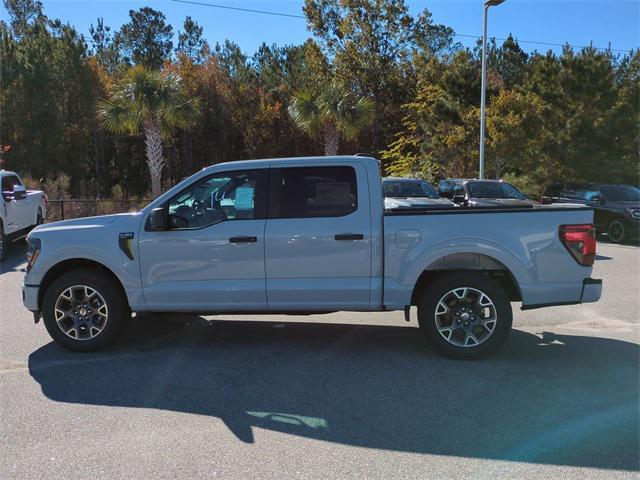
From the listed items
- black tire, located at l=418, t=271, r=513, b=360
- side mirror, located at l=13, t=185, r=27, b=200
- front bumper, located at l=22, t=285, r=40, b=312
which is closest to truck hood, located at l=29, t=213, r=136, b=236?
front bumper, located at l=22, t=285, r=40, b=312

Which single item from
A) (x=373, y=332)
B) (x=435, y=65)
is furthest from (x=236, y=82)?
(x=373, y=332)

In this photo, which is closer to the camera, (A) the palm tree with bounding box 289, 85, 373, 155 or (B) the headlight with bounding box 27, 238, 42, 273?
(B) the headlight with bounding box 27, 238, 42, 273

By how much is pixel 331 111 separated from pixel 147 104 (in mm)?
7365

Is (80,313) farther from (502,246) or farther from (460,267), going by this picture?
(502,246)

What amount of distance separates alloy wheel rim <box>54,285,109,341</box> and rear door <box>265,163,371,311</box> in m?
1.77

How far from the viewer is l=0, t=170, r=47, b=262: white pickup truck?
12.0 m

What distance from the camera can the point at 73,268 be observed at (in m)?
5.80

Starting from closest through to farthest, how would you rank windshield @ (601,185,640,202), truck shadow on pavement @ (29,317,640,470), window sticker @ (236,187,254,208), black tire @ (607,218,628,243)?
1. truck shadow on pavement @ (29,317,640,470)
2. window sticker @ (236,187,254,208)
3. black tire @ (607,218,628,243)
4. windshield @ (601,185,640,202)

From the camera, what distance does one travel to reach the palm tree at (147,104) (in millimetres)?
20453

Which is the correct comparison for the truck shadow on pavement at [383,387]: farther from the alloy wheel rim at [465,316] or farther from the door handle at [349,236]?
the door handle at [349,236]

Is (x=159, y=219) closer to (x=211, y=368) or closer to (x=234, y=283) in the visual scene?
(x=234, y=283)

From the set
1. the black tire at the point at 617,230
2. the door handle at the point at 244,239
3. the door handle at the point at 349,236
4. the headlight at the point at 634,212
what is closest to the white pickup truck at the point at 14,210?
the door handle at the point at 244,239

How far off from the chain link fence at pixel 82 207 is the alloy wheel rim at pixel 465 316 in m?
14.5

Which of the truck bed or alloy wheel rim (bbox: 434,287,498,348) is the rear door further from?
alloy wheel rim (bbox: 434,287,498,348)
